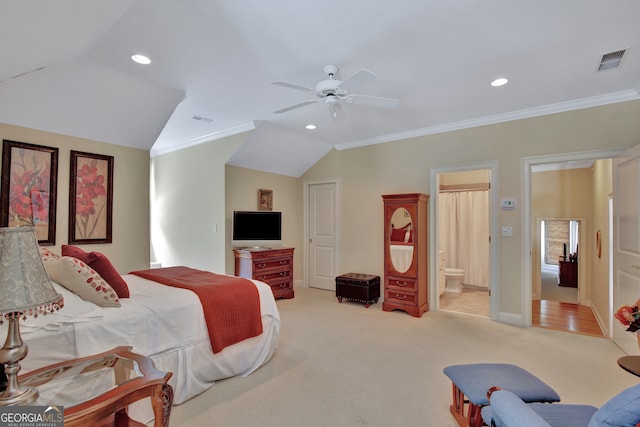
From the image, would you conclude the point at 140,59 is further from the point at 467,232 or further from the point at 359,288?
the point at 467,232

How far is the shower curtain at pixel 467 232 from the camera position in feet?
20.0

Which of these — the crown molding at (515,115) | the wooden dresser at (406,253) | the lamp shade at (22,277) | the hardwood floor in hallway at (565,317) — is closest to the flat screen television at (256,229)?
the wooden dresser at (406,253)

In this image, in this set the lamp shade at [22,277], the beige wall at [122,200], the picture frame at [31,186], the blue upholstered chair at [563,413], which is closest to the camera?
the blue upholstered chair at [563,413]

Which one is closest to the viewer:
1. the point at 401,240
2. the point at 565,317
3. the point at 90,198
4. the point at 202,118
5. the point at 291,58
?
the point at 291,58

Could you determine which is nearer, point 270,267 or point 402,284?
point 402,284

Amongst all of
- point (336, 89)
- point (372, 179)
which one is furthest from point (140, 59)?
point (372, 179)

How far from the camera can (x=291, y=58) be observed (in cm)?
262

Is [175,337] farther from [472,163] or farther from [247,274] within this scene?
[472,163]

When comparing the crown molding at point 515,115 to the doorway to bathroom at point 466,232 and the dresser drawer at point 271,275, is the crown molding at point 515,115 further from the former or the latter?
the dresser drawer at point 271,275

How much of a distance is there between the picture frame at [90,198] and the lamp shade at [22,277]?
2.76 metres

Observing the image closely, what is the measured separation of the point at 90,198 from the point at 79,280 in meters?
2.10

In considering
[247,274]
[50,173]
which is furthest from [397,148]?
[50,173]

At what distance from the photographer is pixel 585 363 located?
287 centimetres

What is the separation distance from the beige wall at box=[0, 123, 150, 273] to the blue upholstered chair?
13.3 feet
